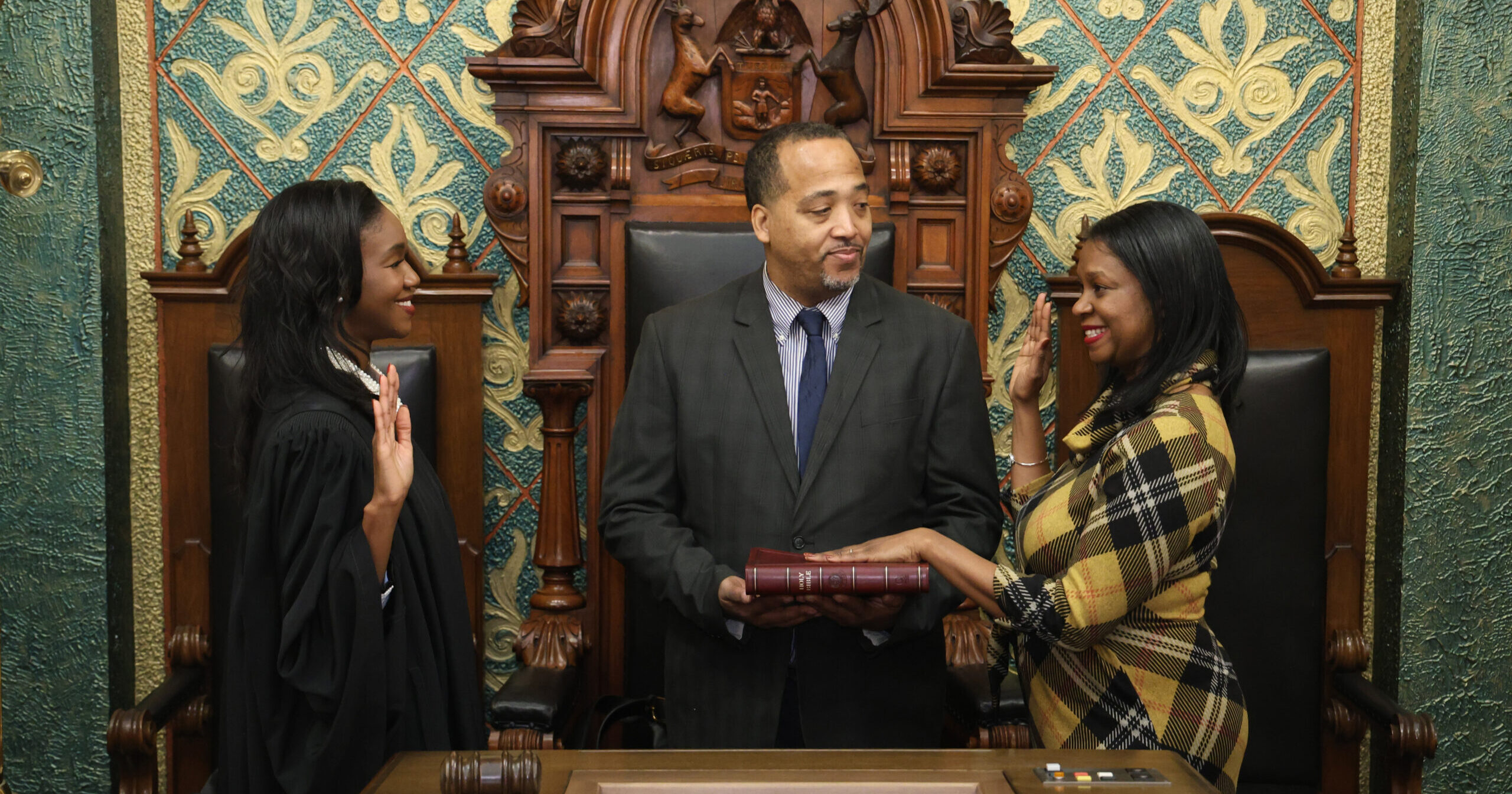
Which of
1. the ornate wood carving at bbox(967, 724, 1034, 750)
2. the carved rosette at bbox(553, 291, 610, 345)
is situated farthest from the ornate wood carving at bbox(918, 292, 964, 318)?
the ornate wood carving at bbox(967, 724, 1034, 750)

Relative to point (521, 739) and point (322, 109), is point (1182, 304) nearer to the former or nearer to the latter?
point (521, 739)

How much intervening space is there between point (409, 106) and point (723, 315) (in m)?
1.15

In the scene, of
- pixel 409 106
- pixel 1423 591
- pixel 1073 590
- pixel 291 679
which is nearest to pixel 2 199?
pixel 409 106

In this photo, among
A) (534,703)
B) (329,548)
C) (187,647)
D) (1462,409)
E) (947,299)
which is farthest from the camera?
(947,299)

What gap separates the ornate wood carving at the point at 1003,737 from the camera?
2.38m

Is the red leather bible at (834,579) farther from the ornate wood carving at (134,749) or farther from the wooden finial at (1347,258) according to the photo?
the wooden finial at (1347,258)

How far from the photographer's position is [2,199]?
2734 mm

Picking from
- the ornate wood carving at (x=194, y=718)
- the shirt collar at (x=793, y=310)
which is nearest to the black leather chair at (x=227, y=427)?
the ornate wood carving at (x=194, y=718)

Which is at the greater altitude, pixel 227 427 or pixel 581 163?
pixel 581 163

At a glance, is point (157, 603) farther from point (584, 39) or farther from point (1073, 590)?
point (1073, 590)

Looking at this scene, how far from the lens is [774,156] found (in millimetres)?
2365

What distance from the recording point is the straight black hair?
2342 mm

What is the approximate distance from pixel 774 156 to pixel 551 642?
1.28 m

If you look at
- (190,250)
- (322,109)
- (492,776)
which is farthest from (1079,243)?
(190,250)
